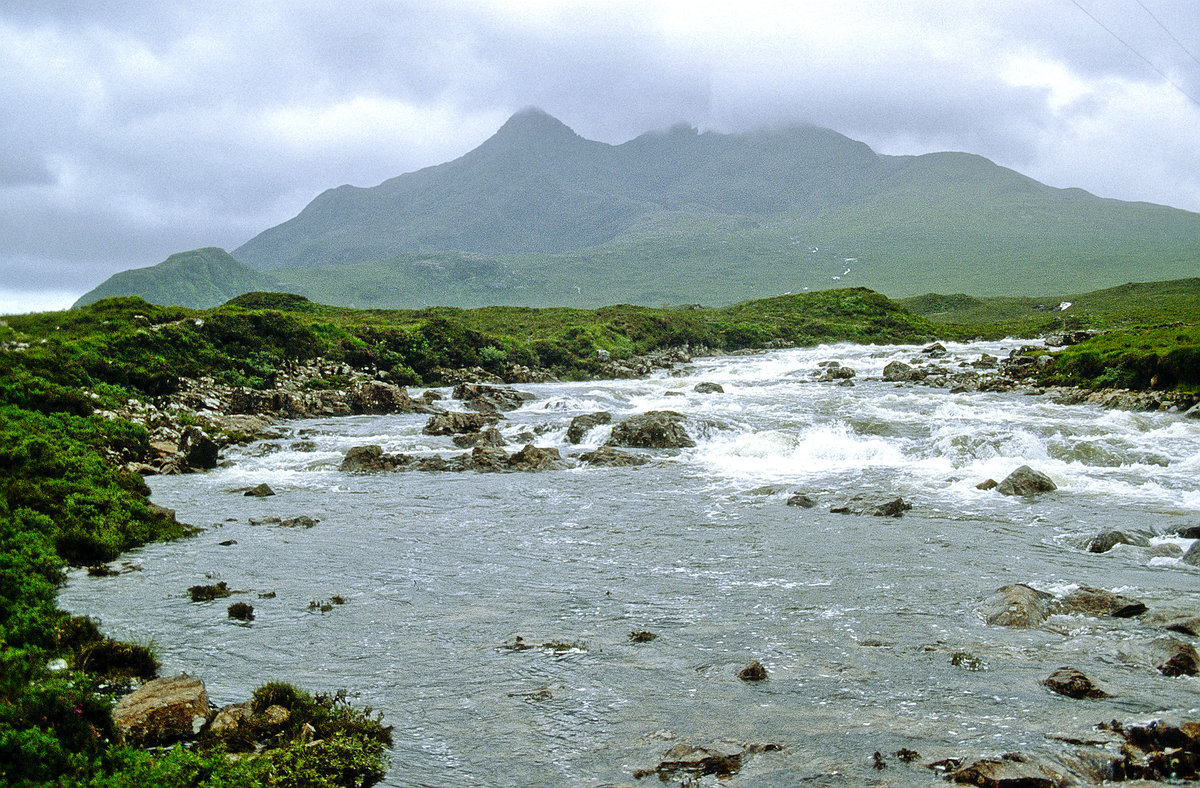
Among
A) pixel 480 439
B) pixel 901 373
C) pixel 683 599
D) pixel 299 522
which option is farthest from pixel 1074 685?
pixel 901 373

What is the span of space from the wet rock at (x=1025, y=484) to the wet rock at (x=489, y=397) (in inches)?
979

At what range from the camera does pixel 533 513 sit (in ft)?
66.0

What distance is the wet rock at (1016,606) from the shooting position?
11.3 meters

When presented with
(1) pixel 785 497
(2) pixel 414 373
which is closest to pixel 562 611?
(1) pixel 785 497

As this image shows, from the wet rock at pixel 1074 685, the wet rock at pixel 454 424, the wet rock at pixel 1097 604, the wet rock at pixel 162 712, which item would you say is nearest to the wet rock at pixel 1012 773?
the wet rock at pixel 1074 685

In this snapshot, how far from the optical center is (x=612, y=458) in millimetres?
27500

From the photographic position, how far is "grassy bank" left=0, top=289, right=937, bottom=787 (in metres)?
6.36

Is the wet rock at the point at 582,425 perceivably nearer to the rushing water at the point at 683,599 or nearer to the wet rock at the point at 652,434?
the wet rock at the point at 652,434

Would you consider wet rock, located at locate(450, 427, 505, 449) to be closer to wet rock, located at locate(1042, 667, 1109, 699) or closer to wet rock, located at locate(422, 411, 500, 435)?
wet rock, located at locate(422, 411, 500, 435)

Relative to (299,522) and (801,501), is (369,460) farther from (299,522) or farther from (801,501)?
(801,501)

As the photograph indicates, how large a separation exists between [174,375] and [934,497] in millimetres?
31279

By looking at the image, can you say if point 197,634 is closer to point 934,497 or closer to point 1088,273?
point 934,497

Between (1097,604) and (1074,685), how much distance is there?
3.56m

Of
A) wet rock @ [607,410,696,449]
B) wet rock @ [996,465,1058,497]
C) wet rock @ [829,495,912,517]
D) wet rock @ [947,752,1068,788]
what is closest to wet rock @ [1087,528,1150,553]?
wet rock @ [829,495,912,517]
